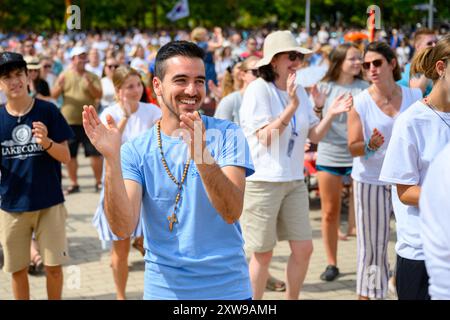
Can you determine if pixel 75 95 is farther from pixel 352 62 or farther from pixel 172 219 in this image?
pixel 172 219

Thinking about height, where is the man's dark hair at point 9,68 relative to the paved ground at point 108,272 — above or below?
above

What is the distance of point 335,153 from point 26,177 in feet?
9.26

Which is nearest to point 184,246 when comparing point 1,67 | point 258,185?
point 258,185

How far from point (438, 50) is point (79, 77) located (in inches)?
297

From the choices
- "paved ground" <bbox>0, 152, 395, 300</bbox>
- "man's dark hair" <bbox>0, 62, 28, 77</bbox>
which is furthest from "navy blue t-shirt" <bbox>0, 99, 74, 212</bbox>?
"paved ground" <bbox>0, 152, 395, 300</bbox>

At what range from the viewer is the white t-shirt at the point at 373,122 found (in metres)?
4.90

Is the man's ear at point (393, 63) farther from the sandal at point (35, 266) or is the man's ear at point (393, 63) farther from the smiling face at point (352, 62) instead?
the sandal at point (35, 266)

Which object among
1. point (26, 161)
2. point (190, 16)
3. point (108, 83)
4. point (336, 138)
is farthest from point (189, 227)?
point (190, 16)

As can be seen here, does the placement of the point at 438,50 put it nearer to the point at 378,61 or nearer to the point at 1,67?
the point at 378,61

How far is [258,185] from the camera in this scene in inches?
196

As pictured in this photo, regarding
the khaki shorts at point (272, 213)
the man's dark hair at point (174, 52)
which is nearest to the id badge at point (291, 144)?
the khaki shorts at point (272, 213)

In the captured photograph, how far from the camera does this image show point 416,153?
303cm

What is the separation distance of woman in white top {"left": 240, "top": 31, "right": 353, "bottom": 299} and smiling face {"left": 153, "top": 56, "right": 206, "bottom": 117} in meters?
1.92

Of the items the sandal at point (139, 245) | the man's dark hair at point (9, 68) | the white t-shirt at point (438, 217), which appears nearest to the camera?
the white t-shirt at point (438, 217)
